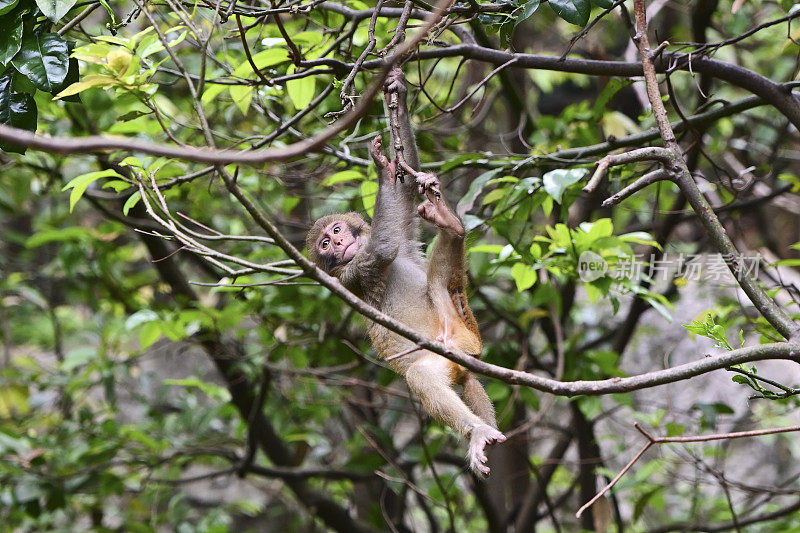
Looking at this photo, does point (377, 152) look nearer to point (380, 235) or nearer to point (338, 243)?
point (380, 235)

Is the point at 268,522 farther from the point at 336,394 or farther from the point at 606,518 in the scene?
the point at 606,518

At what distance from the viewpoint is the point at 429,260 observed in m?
3.46

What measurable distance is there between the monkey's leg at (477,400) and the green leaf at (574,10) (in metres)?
1.59

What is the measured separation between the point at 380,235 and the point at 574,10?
47.8 inches

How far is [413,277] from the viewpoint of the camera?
12.1 feet

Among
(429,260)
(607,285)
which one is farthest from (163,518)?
(607,285)

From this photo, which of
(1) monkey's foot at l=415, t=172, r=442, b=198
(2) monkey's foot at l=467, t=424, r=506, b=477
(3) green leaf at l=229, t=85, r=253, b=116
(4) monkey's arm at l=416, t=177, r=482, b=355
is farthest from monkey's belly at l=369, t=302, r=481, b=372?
(3) green leaf at l=229, t=85, r=253, b=116

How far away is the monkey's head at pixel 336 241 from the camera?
376 cm

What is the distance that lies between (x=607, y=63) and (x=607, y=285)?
99cm

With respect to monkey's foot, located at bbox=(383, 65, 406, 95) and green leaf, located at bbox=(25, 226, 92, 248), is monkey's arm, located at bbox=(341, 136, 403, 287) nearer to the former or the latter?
monkey's foot, located at bbox=(383, 65, 406, 95)

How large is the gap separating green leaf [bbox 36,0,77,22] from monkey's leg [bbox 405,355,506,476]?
6.31 feet

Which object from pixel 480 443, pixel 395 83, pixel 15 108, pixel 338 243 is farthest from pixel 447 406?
pixel 15 108

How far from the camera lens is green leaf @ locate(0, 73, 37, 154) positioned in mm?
2713

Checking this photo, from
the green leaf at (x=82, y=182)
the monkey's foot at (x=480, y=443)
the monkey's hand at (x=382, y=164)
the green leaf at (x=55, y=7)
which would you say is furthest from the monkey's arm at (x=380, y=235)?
the green leaf at (x=55, y=7)
